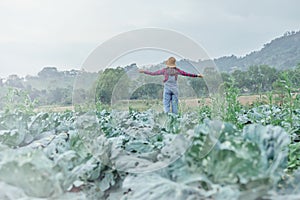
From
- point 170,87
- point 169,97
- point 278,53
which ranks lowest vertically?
point 169,97

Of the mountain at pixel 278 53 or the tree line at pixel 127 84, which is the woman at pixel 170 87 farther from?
the mountain at pixel 278 53

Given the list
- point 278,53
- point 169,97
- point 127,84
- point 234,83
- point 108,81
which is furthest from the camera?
point 278,53

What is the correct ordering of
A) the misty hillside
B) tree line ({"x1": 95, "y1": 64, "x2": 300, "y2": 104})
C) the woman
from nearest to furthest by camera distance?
tree line ({"x1": 95, "y1": 64, "x2": 300, "y2": 104}) < the woman < the misty hillside

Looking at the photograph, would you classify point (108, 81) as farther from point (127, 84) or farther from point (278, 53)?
point (278, 53)

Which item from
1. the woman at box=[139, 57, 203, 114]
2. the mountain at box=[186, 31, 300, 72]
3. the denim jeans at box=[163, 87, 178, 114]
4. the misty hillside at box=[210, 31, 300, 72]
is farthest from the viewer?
the misty hillside at box=[210, 31, 300, 72]

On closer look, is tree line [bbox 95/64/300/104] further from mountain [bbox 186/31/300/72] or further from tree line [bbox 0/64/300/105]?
mountain [bbox 186/31/300/72]

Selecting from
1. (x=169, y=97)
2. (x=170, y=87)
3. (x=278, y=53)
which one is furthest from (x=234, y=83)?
(x=278, y=53)

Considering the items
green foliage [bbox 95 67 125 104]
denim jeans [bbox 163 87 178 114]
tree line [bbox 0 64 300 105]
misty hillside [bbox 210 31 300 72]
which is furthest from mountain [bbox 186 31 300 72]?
green foliage [bbox 95 67 125 104]

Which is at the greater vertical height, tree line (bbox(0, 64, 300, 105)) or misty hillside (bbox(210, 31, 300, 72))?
misty hillside (bbox(210, 31, 300, 72))

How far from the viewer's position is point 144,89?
3338 millimetres

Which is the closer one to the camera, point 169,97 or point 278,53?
point 169,97

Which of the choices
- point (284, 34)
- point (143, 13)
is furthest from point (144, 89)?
point (284, 34)

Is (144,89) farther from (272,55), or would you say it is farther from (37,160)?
(272,55)

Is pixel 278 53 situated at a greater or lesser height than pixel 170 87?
greater
